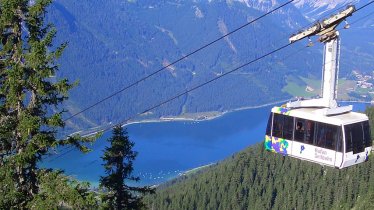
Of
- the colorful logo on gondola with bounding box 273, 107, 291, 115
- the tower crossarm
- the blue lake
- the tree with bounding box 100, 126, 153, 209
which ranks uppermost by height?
the blue lake

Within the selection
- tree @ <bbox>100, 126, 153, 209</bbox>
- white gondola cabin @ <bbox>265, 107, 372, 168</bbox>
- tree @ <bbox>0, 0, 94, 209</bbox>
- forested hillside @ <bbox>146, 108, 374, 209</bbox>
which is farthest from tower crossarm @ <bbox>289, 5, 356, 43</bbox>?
forested hillside @ <bbox>146, 108, 374, 209</bbox>

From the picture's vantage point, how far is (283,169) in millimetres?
107938

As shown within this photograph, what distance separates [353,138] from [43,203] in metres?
10.2

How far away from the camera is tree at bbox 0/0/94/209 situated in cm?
1195

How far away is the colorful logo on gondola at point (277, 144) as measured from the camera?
62.5ft

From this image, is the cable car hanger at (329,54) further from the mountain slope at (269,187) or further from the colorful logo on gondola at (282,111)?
the mountain slope at (269,187)

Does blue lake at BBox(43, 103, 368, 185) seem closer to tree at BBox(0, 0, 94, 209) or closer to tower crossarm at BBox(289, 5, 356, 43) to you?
tower crossarm at BBox(289, 5, 356, 43)

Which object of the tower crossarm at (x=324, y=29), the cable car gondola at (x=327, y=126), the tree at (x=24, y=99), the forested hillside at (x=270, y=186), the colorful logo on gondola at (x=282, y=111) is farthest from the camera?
the forested hillside at (x=270, y=186)

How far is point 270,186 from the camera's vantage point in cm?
10356

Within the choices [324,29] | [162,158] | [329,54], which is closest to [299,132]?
[329,54]

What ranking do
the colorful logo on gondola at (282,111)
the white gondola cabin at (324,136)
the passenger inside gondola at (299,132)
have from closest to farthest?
the white gondola cabin at (324,136) < the passenger inside gondola at (299,132) < the colorful logo on gondola at (282,111)

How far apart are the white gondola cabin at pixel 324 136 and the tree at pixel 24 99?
839 cm

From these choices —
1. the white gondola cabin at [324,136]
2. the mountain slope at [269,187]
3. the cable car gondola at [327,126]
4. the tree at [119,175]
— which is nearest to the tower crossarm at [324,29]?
the cable car gondola at [327,126]

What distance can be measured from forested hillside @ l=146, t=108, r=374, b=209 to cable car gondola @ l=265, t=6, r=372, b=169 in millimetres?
65348
